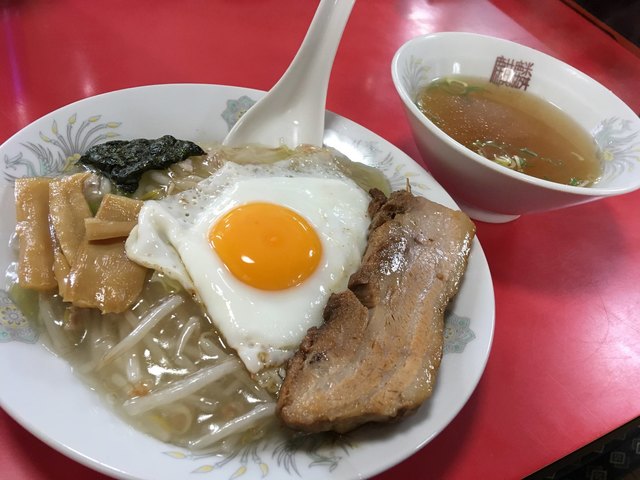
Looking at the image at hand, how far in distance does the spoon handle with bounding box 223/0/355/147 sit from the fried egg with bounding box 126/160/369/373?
0.39m

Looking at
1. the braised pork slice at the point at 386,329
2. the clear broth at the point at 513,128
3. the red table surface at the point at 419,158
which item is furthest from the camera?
the clear broth at the point at 513,128

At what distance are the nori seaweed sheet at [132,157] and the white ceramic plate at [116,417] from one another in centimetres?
9

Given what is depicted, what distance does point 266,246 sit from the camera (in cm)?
180

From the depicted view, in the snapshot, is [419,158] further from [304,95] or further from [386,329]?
[386,329]

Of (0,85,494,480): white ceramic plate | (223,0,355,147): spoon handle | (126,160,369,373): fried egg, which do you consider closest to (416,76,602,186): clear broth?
(0,85,494,480): white ceramic plate

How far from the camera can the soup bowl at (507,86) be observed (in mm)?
2020

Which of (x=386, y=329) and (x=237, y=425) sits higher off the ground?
(x=386, y=329)

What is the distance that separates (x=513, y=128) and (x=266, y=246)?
145cm

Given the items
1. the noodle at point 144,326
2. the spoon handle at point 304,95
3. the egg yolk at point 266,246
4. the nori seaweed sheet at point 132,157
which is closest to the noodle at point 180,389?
the noodle at point 144,326

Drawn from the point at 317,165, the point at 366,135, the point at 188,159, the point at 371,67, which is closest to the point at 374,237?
the point at 317,165

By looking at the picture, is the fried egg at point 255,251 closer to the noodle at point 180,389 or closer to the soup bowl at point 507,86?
the noodle at point 180,389

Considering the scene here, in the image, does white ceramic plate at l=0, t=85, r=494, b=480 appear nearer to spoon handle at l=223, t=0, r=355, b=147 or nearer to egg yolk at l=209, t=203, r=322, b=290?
spoon handle at l=223, t=0, r=355, b=147

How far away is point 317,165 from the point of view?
7.36ft

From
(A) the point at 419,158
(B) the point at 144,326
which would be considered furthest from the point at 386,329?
(A) the point at 419,158
